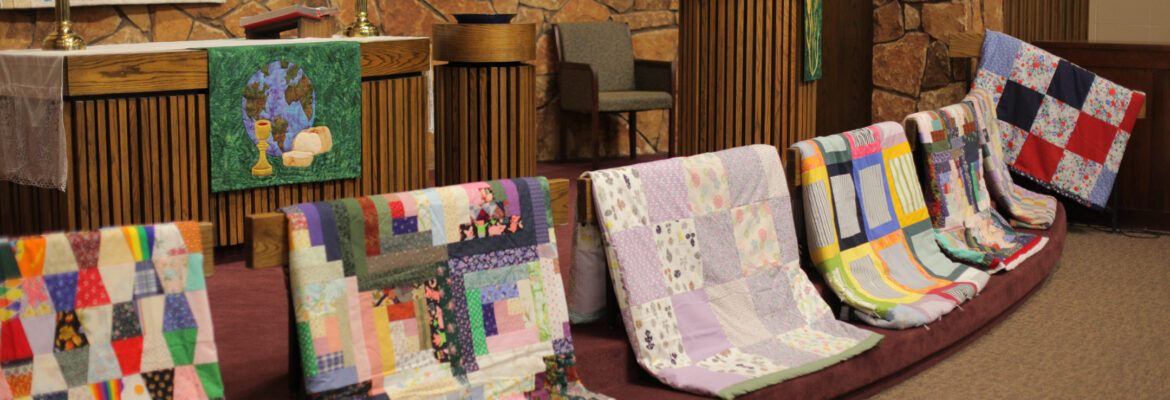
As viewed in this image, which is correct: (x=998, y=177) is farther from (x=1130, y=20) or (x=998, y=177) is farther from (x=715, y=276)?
(x=1130, y=20)

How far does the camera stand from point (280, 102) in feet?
15.5

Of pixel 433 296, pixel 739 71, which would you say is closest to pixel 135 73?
pixel 433 296

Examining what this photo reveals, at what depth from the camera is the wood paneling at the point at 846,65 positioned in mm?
7340

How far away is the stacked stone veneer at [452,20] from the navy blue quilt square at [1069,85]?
3.08 metres

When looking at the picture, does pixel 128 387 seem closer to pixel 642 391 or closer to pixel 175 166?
pixel 642 391

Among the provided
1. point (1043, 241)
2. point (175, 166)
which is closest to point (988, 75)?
point (1043, 241)

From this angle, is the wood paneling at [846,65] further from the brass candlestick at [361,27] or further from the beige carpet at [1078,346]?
the brass candlestick at [361,27]

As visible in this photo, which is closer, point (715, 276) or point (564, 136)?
point (715, 276)

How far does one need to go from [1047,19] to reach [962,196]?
318 cm

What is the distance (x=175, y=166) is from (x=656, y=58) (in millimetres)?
4697

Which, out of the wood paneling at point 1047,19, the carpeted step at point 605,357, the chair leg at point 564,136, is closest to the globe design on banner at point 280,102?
the carpeted step at point 605,357

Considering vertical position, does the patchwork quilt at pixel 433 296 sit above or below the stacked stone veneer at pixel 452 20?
below

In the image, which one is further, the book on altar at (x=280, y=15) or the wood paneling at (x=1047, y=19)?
the wood paneling at (x=1047, y=19)

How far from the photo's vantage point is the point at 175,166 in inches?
176
